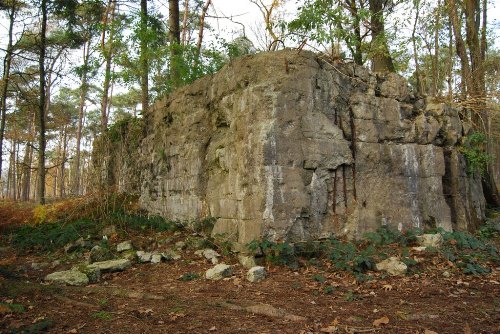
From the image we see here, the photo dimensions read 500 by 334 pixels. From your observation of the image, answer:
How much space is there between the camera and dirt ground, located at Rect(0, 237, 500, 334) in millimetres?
3658

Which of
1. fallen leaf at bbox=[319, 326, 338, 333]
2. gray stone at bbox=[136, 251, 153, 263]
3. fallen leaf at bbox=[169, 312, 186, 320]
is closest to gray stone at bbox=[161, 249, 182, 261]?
gray stone at bbox=[136, 251, 153, 263]

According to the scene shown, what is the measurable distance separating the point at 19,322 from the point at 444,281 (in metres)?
5.00

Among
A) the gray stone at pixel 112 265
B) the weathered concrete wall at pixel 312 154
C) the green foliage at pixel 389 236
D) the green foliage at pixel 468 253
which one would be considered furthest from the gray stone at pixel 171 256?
the green foliage at pixel 468 253

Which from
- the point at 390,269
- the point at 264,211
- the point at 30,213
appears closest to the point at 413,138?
the point at 390,269

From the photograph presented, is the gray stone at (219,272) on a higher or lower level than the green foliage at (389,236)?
lower

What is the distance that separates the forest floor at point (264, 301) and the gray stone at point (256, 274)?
0.30ft

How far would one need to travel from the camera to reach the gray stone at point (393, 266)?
533cm

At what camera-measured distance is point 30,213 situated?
10594mm

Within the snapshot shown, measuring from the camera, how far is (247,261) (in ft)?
19.2

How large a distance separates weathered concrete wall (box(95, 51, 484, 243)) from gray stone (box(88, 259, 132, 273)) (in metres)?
1.72

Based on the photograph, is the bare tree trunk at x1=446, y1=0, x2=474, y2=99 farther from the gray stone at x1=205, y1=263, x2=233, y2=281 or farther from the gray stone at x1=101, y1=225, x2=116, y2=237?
the gray stone at x1=101, y1=225, x2=116, y2=237

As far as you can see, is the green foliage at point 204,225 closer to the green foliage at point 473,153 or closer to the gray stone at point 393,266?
the gray stone at point 393,266

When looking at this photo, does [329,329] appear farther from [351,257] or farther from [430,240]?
[430,240]

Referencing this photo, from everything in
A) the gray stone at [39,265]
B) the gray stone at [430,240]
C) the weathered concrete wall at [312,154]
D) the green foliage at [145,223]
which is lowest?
the gray stone at [39,265]
